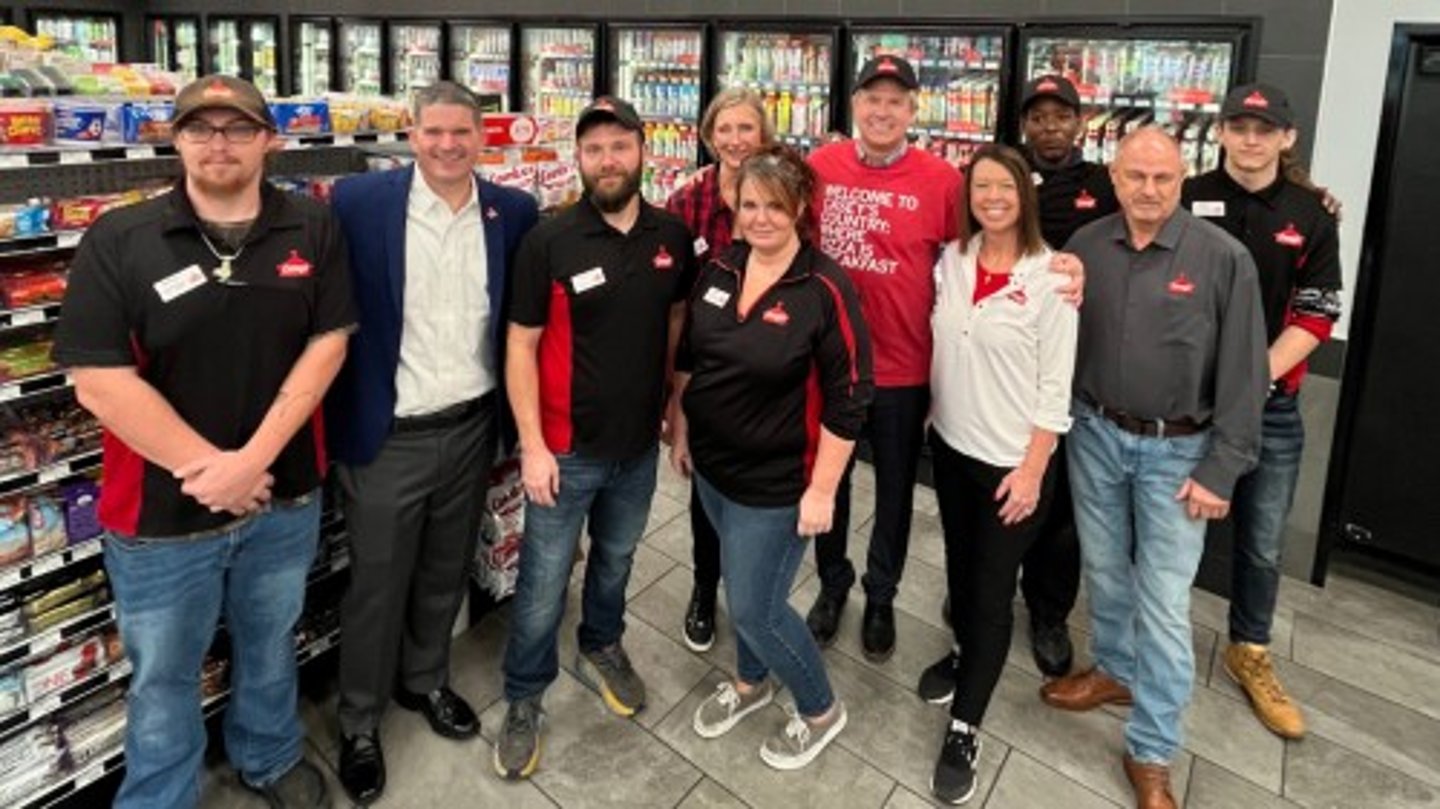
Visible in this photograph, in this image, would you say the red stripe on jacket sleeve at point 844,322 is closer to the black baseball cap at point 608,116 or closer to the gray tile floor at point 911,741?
the black baseball cap at point 608,116

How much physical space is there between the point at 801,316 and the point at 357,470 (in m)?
1.19

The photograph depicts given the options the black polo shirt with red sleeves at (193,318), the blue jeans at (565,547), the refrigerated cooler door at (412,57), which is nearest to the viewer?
the black polo shirt with red sleeves at (193,318)

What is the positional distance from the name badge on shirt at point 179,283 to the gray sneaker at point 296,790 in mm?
1334

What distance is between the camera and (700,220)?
294 cm

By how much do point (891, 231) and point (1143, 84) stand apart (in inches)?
84.3

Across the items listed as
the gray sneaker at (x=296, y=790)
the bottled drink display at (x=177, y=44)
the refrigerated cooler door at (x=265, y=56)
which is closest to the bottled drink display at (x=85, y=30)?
the bottled drink display at (x=177, y=44)

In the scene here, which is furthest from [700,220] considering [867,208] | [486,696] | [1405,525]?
[1405,525]

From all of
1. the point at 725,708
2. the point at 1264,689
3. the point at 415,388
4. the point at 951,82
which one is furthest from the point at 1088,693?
the point at 951,82

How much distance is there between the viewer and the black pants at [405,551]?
244 centimetres

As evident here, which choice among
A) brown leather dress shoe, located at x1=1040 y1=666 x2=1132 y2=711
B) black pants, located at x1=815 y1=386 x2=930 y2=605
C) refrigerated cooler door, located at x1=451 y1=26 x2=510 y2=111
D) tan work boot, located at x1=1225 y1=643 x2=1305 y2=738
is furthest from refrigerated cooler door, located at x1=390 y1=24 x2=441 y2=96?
tan work boot, located at x1=1225 y1=643 x2=1305 y2=738

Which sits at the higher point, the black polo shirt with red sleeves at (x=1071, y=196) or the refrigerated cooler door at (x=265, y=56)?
the refrigerated cooler door at (x=265, y=56)

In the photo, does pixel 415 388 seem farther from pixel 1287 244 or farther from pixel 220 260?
pixel 1287 244

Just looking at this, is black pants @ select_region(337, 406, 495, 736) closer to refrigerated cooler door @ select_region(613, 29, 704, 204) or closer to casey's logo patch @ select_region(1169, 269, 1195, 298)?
casey's logo patch @ select_region(1169, 269, 1195, 298)

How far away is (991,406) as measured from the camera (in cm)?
241
